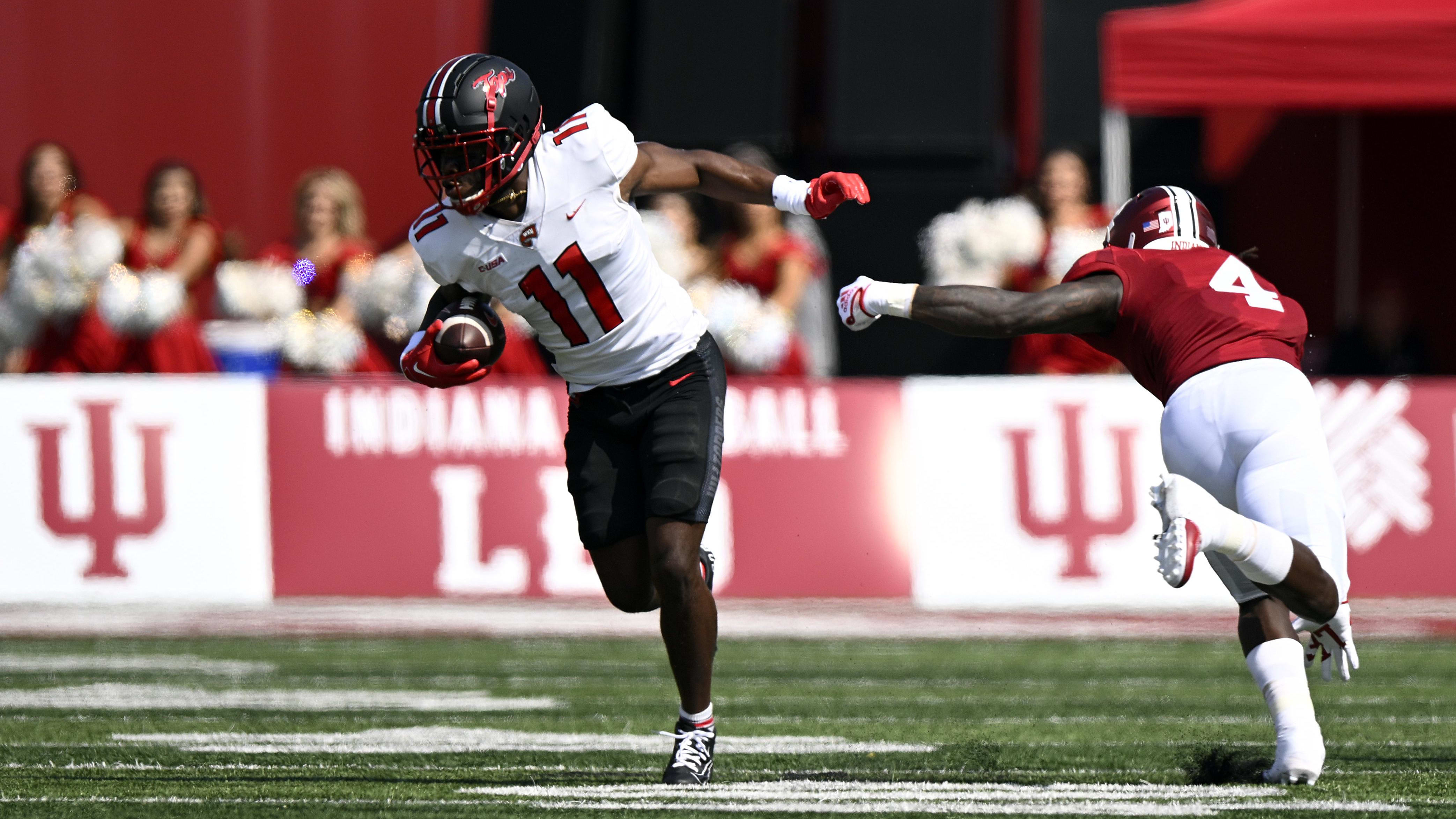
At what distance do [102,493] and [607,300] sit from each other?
5.13 m

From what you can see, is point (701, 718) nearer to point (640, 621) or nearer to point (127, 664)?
point (127, 664)

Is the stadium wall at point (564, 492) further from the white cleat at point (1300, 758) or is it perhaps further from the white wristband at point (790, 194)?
the white cleat at point (1300, 758)

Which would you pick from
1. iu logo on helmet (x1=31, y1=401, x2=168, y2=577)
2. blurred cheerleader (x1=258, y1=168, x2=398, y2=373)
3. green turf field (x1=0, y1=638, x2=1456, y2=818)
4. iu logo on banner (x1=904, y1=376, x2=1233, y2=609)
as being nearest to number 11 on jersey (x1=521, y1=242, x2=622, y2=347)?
green turf field (x1=0, y1=638, x2=1456, y2=818)

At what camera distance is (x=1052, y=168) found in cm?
1079

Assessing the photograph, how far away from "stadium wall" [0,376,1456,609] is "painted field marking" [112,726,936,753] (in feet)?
11.4

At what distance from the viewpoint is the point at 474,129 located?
5504mm

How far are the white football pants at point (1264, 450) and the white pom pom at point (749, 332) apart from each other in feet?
17.6

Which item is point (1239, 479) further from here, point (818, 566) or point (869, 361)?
point (869, 361)

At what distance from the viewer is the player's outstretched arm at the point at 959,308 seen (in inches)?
209

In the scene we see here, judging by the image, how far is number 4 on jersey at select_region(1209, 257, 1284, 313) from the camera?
559cm

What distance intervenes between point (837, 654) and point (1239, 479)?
402cm

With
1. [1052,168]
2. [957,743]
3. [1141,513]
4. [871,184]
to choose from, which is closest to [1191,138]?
[871,184]

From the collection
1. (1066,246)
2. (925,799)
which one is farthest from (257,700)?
(1066,246)

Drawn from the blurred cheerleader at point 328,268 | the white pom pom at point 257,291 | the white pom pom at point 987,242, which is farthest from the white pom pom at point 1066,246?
the white pom pom at point 257,291
